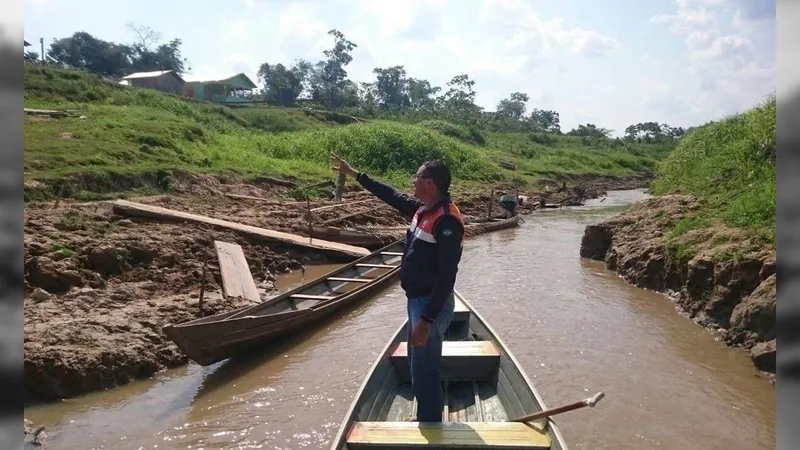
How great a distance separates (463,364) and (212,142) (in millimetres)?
18592

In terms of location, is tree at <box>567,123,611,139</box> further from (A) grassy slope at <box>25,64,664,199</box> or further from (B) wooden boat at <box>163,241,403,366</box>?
(B) wooden boat at <box>163,241,403,366</box>

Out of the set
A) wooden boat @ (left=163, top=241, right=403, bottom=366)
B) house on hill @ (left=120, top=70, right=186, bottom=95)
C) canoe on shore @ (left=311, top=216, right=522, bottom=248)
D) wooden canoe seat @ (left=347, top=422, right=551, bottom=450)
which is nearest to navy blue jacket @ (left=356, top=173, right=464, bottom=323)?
wooden canoe seat @ (left=347, top=422, right=551, bottom=450)

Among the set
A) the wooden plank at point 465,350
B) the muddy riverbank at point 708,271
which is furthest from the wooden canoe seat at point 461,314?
the muddy riverbank at point 708,271

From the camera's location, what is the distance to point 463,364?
584 centimetres

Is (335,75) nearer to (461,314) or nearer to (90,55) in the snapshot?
(90,55)

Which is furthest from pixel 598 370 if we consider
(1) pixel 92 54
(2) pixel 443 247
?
(1) pixel 92 54

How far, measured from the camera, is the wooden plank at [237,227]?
11.8 metres

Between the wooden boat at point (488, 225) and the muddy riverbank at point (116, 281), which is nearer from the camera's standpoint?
the muddy riverbank at point (116, 281)

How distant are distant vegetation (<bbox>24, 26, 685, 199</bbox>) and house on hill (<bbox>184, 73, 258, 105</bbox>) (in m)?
5.06

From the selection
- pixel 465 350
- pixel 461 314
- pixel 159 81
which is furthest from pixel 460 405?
pixel 159 81

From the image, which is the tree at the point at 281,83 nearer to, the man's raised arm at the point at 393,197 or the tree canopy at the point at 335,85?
the tree canopy at the point at 335,85

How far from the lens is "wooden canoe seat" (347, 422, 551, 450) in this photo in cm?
414

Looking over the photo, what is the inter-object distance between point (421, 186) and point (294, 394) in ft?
12.3

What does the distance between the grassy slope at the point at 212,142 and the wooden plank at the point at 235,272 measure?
195 inches
